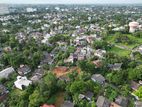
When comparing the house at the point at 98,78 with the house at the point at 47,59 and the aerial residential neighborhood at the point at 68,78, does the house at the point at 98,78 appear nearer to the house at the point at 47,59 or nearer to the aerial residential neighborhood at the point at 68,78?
the aerial residential neighborhood at the point at 68,78

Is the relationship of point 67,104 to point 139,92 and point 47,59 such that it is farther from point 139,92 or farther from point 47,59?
→ point 47,59

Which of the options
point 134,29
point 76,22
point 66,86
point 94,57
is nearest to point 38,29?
point 76,22

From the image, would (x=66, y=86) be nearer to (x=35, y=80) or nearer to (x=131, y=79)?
(x=35, y=80)

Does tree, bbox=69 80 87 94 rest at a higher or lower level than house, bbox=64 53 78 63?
higher

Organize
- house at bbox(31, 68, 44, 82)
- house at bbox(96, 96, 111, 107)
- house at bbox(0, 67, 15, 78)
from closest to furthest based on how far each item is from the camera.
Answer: house at bbox(96, 96, 111, 107)
house at bbox(31, 68, 44, 82)
house at bbox(0, 67, 15, 78)

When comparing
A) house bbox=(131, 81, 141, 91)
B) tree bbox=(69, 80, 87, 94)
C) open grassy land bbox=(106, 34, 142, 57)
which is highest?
tree bbox=(69, 80, 87, 94)

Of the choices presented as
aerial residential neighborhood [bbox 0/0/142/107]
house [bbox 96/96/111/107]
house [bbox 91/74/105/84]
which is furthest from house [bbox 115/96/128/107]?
house [bbox 91/74/105/84]

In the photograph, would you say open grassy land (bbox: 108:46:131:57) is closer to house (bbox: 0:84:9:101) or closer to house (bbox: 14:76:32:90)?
house (bbox: 14:76:32:90)
